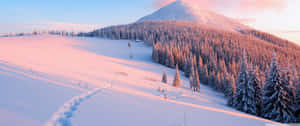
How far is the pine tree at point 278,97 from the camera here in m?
19.4

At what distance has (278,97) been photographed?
19.6m

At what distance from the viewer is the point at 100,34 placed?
480 ft

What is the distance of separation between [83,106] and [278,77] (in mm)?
22465

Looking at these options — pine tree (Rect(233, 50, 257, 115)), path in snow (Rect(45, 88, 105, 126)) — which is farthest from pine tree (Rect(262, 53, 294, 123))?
path in snow (Rect(45, 88, 105, 126))

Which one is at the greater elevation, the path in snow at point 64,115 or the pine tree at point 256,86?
the path in snow at point 64,115

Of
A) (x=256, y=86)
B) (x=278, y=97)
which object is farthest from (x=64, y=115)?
(x=256, y=86)

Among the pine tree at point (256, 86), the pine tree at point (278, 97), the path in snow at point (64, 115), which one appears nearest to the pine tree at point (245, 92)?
the pine tree at point (256, 86)

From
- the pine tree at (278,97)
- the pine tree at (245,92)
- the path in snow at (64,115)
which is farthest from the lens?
the pine tree at (245,92)

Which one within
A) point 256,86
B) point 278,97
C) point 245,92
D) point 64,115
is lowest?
point 245,92

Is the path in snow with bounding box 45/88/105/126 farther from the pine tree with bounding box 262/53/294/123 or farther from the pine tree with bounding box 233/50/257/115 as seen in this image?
the pine tree with bounding box 233/50/257/115

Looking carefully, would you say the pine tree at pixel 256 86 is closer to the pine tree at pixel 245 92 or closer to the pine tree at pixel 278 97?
the pine tree at pixel 245 92

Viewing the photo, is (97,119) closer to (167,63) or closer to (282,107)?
(282,107)

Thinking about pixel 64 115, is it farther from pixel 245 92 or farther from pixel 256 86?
pixel 256 86

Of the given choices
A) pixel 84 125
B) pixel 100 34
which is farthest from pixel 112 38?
pixel 84 125
